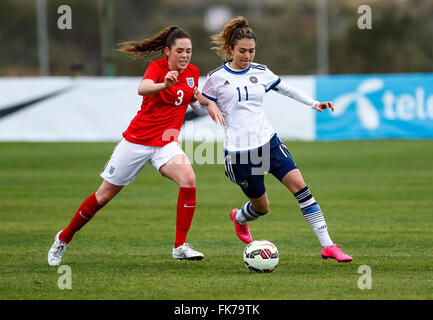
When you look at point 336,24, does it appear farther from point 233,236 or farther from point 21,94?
point 233,236

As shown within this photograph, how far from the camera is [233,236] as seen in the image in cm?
973

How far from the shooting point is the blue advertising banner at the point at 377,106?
22438mm

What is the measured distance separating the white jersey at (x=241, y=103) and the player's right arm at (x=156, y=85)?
0.70 m

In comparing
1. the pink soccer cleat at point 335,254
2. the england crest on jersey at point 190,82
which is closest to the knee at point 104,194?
the england crest on jersey at point 190,82

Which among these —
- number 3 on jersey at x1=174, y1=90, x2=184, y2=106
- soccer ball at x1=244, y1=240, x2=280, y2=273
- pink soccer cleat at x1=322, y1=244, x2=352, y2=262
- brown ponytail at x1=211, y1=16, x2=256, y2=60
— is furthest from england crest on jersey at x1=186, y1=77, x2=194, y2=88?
pink soccer cleat at x1=322, y1=244, x2=352, y2=262

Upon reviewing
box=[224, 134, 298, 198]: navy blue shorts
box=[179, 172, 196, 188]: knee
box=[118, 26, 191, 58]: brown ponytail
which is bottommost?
box=[179, 172, 196, 188]: knee

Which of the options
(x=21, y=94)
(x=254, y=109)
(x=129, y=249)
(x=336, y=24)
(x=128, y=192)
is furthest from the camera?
(x=336, y=24)

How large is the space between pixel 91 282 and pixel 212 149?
15.0m

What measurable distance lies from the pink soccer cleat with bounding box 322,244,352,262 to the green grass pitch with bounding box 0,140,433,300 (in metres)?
0.08

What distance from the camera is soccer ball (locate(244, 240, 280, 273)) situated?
736cm

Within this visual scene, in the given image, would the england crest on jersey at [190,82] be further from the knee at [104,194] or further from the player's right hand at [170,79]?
the knee at [104,194]

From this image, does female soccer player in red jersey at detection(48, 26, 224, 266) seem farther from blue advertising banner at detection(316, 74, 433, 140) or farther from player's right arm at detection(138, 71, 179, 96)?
blue advertising banner at detection(316, 74, 433, 140)

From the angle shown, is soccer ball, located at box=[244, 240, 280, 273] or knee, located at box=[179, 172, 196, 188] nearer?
soccer ball, located at box=[244, 240, 280, 273]
